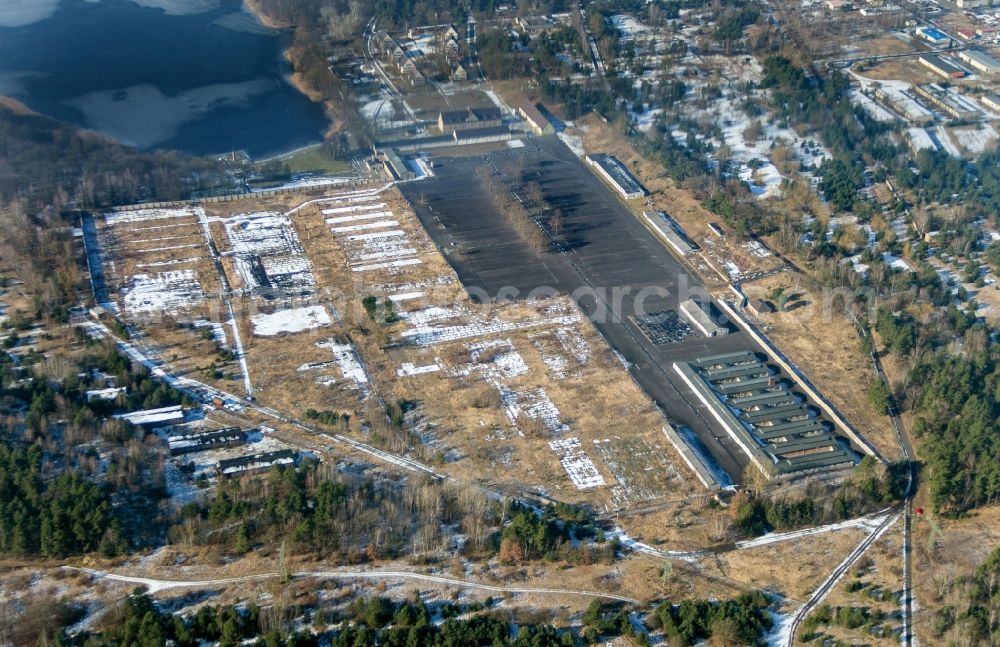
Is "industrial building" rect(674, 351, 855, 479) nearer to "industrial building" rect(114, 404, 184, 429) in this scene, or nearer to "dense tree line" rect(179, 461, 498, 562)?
"dense tree line" rect(179, 461, 498, 562)

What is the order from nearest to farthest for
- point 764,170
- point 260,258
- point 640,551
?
1. point 640,551
2. point 260,258
3. point 764,170

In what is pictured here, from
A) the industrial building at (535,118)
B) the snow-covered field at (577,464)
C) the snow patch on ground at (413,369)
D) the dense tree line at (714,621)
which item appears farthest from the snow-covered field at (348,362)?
the industrial building at (535,118)

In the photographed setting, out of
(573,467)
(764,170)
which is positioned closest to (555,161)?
(764,170)

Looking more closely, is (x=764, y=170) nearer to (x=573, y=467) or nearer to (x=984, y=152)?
(x=984, y=152)

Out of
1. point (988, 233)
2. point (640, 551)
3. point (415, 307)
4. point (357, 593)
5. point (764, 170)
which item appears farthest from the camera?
point (764, 170)

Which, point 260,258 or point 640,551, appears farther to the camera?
point 260,258

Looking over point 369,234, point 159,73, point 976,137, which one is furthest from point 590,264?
point 159,73

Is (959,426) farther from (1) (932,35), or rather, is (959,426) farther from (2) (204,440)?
(1) (932,35)
